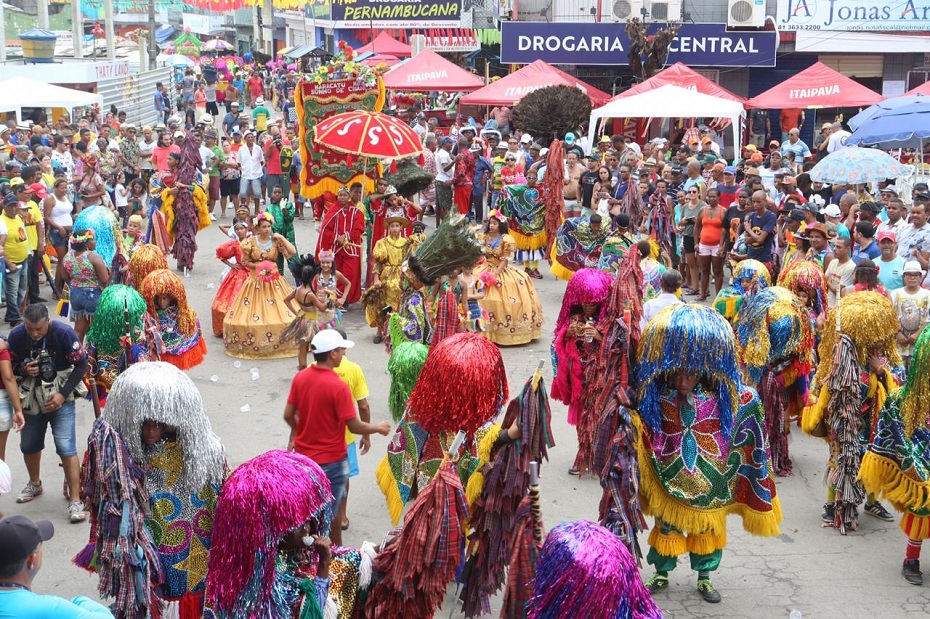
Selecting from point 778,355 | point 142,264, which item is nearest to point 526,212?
point 142,264

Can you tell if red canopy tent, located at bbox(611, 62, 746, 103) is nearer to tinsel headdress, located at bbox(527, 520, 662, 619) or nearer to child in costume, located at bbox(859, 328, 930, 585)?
child in costume, located at bbox(859, 328, 930, 585)

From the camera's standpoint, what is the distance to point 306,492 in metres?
4.56

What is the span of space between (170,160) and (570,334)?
970cm

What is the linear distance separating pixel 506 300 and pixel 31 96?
13955 mm

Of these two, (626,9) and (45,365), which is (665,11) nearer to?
(626,9)

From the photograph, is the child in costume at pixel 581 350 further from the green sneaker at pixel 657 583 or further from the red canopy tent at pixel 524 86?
the red canopy tent at pixel 524 86

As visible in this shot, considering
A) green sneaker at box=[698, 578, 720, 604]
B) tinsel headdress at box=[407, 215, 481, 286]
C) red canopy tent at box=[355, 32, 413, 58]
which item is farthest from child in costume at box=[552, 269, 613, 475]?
red canopy tent at box=[355, 32, 413, 58]

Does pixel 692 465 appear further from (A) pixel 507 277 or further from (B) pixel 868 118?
(B) pixel 868 118

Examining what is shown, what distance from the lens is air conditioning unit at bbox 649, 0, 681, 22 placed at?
2836 cm

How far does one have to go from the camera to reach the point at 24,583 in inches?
158

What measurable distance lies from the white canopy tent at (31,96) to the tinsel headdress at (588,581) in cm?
2037

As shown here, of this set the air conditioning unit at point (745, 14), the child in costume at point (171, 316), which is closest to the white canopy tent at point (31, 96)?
the child in costume at point (171, 316)

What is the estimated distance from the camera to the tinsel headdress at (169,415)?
5.25m

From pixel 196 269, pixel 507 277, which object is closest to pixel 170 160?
pixel 196 269
